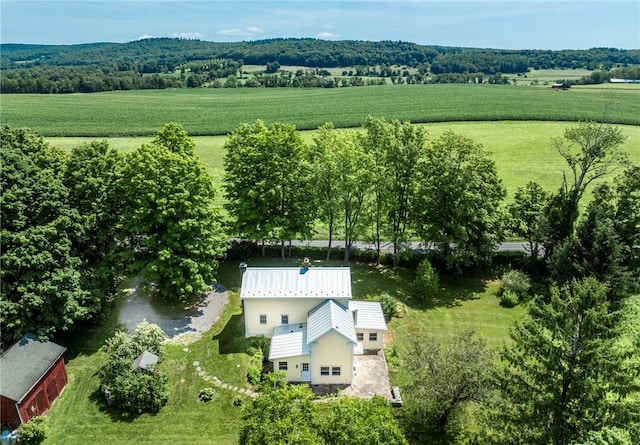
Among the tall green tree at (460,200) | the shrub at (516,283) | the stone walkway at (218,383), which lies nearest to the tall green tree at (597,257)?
the shrub at (516,283)

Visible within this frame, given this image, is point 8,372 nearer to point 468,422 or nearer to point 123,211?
point 123,211

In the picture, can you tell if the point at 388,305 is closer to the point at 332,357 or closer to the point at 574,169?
the point at 332,357

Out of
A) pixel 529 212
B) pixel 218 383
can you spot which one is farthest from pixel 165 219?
pixel 529 212

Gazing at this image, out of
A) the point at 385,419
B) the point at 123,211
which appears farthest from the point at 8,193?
the point at 385,419

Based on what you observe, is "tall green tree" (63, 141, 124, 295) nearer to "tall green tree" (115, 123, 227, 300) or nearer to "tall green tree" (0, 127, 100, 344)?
"tall green tree" (115, 123, 227, 300)

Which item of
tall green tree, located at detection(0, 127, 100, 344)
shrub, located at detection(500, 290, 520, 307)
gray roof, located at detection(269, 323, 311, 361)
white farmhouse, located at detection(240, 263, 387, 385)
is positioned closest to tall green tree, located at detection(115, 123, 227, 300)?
tall green tree, located at detection(0, 127, 100, 344)

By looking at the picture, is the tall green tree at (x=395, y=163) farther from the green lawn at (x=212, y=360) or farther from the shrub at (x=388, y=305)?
the shrub at (x=388, y=305)

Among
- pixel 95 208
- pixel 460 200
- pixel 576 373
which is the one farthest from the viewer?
pixel 460 200

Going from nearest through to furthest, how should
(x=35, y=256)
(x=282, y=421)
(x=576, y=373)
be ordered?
(x=576, y=373) < (x=282, y=421) < (x=35, y=256)
